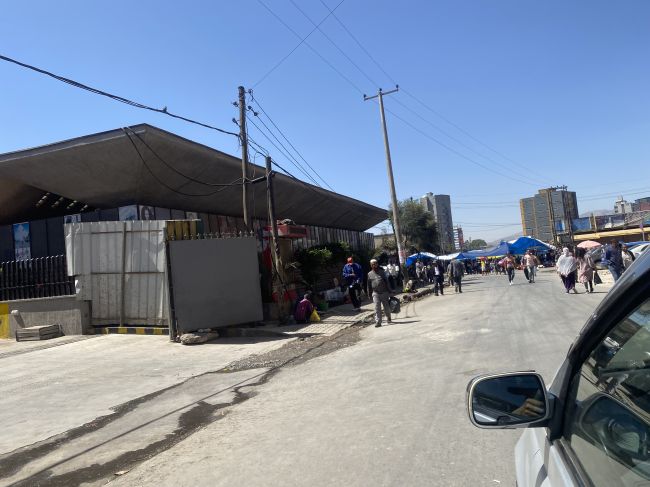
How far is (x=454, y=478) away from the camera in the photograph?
12.2ft

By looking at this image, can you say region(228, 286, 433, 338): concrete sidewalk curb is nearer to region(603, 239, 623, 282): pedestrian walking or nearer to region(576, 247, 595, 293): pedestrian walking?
region(576, 247, 595, 293): pedestrian walking

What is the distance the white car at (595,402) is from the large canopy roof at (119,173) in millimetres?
13960

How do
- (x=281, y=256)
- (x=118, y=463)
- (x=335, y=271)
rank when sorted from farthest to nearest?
(x=335, y=271), (x=281, y=256), (x=118, y=463)

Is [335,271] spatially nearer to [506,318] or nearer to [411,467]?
[506,318]

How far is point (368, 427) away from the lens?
5051mm

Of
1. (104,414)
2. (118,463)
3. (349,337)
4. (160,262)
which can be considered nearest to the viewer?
(118,463)

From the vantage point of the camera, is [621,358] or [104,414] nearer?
[621,358]

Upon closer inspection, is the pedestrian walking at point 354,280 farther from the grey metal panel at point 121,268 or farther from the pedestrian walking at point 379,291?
the grey metal panel at point 121,268

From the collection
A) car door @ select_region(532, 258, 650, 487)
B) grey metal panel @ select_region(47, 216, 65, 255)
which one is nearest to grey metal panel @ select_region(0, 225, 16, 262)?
grey metal panel @ select_region(47, 216, 65, 255)

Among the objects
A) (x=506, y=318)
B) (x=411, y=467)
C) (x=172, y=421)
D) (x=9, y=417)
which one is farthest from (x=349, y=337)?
(x=411, y=467)

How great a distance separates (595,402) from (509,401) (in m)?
0.28

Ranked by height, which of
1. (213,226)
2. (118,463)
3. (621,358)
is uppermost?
(213,226)

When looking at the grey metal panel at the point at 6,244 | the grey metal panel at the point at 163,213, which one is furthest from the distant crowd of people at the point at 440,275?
the grey metal panel at the point at 6,244

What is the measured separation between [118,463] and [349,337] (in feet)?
24.4
